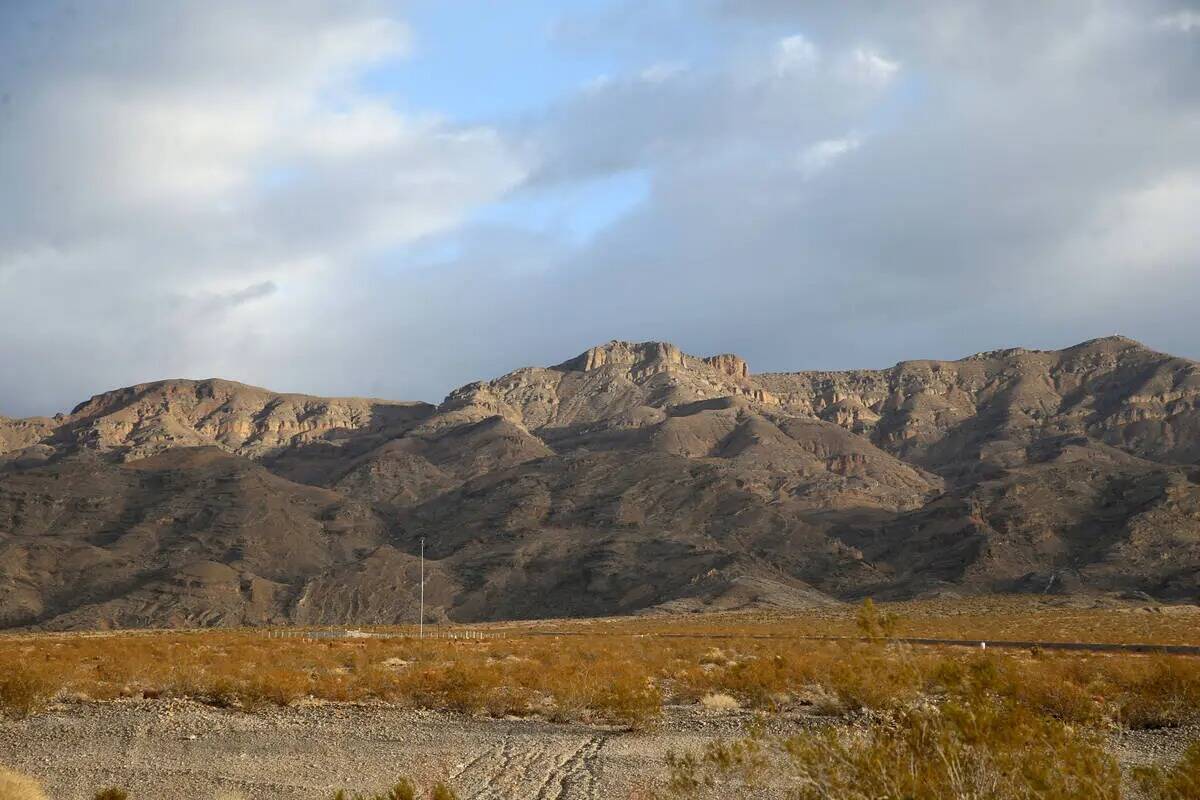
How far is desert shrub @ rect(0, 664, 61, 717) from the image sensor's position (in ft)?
70.8

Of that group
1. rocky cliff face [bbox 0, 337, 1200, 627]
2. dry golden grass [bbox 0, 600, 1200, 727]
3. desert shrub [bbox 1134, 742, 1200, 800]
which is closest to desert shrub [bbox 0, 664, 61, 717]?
dry golden grass [bbox 0, 600, 1200, 727]

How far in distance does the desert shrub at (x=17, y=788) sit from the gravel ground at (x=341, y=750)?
0.76 m

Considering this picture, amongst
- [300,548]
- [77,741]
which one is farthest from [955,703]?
[300,548]

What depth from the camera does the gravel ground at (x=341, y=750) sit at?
15867 millimetres

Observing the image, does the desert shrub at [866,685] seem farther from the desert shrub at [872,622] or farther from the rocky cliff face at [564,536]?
the rocky cliff face at [564,536]

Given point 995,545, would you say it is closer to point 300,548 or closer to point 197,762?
point 300,548

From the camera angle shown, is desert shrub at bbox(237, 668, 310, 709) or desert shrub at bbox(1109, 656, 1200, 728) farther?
desert shrub at bbox(237, 668, 310, 709)

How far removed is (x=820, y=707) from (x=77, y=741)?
13.8 m

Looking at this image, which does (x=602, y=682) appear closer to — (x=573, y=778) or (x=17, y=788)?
(x=573, y=778)

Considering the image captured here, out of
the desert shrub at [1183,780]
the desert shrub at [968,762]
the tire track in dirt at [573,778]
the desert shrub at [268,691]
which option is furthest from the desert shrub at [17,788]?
the desert shrub at [1183,780]

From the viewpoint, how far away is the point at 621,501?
150 metres

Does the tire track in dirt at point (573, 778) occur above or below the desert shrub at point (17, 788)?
below

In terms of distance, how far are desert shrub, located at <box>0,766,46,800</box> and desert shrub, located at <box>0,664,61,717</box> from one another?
298 inches

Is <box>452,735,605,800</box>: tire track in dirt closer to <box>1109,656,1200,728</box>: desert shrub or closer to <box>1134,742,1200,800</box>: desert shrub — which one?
<box>1134,742,1200,800</box>: desert shrub
